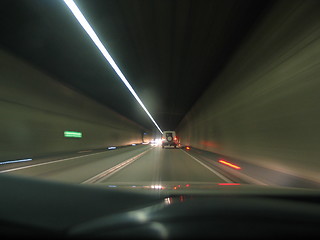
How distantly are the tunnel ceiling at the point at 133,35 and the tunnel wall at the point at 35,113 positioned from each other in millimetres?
834

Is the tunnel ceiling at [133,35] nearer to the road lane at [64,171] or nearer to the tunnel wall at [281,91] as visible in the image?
the tunnel wall at [281,91]

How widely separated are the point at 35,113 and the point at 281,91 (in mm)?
13702

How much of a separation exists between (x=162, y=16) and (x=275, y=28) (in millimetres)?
4180

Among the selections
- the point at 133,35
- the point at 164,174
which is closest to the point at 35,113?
the point at 133,35

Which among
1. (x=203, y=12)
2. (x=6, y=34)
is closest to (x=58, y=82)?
(x=6, y=34)

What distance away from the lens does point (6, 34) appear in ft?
29.0

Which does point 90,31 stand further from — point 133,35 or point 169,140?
point 169,140

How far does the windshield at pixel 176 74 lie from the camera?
20.0 feet

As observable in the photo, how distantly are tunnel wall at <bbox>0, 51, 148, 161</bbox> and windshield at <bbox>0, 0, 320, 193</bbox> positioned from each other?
0.07 meters

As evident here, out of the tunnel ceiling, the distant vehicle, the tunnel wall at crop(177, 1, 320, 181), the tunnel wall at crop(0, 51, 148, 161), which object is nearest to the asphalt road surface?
the tunnel wall at crop(0, 51, 148, 161)

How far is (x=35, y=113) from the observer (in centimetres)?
1309

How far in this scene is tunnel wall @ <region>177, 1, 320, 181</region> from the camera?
5.61 m

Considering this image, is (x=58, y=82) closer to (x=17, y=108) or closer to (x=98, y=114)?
(x=17, y=108)

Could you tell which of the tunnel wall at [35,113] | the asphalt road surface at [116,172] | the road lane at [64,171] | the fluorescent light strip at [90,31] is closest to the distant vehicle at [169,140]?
the tunnel wall at [35,113]
